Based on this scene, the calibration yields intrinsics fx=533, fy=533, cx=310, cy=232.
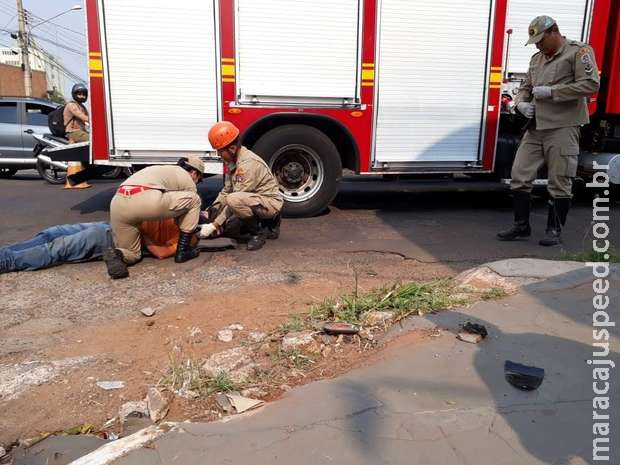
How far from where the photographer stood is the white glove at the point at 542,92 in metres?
4.87

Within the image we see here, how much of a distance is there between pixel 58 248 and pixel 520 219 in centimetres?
441

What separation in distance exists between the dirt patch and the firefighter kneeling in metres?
0.99

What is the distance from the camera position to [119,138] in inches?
234

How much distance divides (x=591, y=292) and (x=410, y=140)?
364 centimetres

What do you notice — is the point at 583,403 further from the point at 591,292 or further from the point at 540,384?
the point at 591,292

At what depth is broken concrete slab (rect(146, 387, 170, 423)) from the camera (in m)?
2.36

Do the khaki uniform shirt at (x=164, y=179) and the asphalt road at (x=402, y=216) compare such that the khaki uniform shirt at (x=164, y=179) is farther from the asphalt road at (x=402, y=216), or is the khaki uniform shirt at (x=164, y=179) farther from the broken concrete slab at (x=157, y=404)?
the broken concrete slab at (x=157, y=404)

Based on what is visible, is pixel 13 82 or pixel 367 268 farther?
pixel 13 82

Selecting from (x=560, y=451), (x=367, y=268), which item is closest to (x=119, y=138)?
(x=367, y=268)

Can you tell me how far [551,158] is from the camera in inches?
203

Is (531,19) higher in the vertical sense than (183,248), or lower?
higher

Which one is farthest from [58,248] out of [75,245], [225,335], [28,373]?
[225,335]

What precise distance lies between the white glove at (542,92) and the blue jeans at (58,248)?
4081 millimetres

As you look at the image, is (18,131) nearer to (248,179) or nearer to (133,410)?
(248,179)
